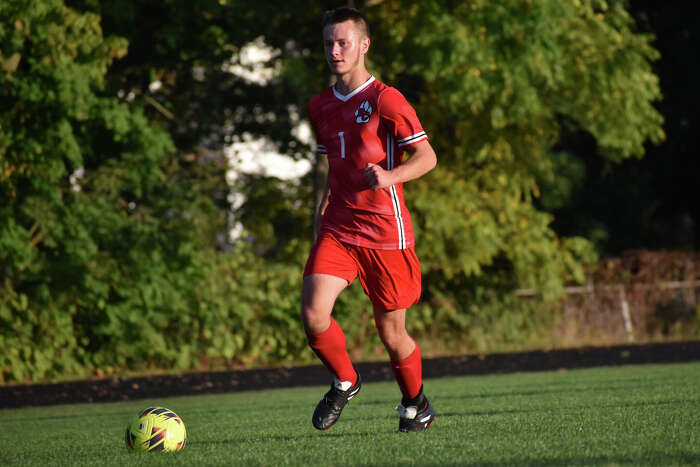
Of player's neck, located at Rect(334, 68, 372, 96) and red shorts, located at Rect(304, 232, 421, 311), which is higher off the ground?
player's neck, located at Rect(334, 68, 372, 96)

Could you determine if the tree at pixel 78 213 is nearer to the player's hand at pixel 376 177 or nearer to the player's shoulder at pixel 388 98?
the player's shoulder at pixel 388 98

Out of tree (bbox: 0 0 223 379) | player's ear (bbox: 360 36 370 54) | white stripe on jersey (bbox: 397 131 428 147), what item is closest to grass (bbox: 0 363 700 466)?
white stripe on jersey (bbox: 397 131 428 147)

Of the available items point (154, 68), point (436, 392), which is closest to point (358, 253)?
point (436, 392)

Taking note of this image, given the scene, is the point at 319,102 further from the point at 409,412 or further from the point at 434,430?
the point at 434,430

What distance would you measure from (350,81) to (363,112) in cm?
22

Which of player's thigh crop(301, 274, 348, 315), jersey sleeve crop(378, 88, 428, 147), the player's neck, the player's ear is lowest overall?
player's thigh crop(301, 274, 348, 315)

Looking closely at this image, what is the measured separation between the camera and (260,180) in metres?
18.5

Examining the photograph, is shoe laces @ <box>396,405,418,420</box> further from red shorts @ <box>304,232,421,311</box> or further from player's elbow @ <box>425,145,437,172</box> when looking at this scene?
player's elbow @ <box>425,145,437,172</box>

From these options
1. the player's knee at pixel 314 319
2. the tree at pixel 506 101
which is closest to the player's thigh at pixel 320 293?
the player's knee at pixel 314 319

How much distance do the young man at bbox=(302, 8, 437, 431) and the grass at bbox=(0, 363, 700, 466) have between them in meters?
0.62

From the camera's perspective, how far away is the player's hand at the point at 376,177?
199 inches

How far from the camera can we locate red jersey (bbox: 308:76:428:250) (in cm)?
537

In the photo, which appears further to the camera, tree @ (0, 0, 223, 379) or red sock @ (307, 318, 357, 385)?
tree @ (0, 0, 223, 379)

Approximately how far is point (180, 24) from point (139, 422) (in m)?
11.2
